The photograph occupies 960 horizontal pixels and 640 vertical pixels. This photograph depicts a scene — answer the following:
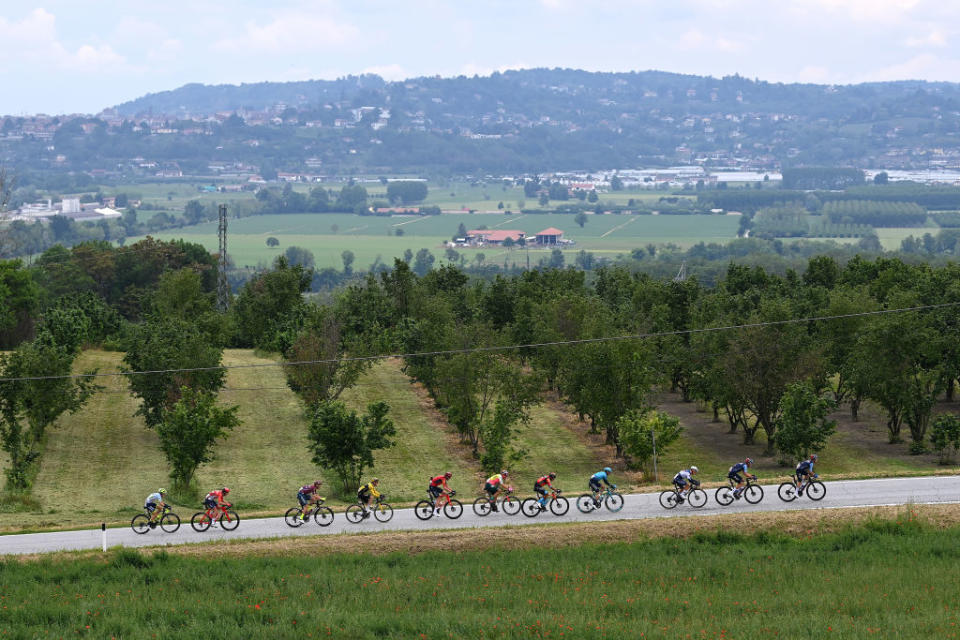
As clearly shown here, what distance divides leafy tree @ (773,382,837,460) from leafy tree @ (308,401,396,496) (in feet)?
60.4

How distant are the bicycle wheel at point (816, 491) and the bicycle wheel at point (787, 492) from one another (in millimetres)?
465

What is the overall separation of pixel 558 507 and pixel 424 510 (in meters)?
4.61

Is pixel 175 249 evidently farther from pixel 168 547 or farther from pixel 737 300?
pixel 168 547

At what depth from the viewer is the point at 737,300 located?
63281 mm

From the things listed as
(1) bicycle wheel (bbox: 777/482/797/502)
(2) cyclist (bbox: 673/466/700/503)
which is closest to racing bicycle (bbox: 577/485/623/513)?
(2) cyclist (bbox: 673/466/700/503)

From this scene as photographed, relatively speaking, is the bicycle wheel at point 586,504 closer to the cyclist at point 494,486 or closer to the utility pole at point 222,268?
the cyclist at point 494,486

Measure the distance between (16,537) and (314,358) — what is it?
24435 mm

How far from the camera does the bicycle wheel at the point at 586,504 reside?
36312 mm

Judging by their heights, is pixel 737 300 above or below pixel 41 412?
above

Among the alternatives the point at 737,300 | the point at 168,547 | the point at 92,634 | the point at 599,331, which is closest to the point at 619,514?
the point at 168,547

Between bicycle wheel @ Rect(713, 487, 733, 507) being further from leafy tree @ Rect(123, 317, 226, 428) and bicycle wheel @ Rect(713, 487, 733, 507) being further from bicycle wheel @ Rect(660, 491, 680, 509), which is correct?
leafy tree @ Rect(123, 317, 226, 428)

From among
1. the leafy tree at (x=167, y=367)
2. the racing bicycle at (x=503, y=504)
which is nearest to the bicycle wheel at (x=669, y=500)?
the racing bicycle at (x=503, y=504)

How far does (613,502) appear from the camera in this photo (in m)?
36.5

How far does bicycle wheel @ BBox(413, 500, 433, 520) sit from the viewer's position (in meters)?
36.3
